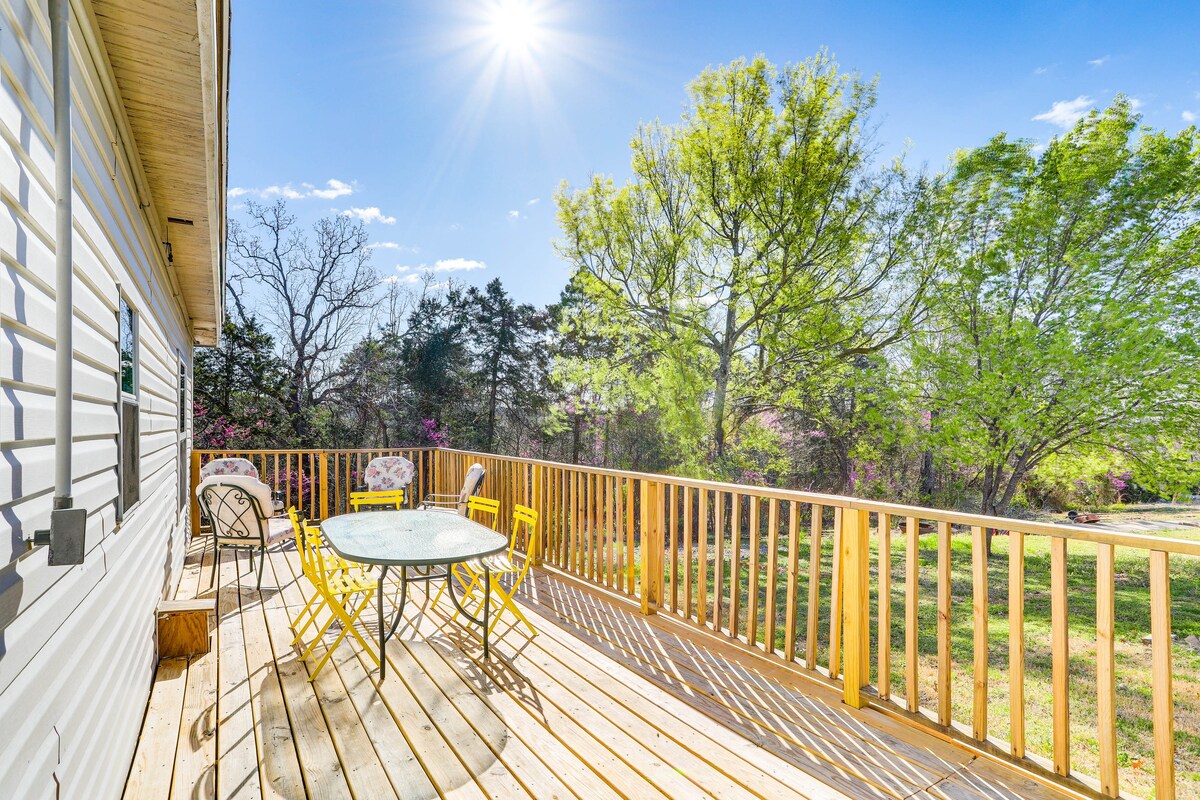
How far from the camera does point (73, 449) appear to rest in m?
1.64

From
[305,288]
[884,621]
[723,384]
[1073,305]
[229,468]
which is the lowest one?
[884,621]

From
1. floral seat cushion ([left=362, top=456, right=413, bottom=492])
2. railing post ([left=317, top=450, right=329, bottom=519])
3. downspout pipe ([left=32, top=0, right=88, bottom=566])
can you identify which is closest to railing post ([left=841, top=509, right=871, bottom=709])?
downspout pipe ([left=32, top=0, right=88, bottom=566])

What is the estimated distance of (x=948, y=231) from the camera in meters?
10.6

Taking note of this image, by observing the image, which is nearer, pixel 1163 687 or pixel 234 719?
pixel 1163 687

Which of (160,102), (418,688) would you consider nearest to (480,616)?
(418,688)

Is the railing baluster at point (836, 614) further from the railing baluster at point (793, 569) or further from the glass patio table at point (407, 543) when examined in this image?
the glass patio table at point (407, 543)

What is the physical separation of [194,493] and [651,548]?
6.10m

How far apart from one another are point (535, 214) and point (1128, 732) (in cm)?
1437

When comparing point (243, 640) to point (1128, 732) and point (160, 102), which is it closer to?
point (160, 102)

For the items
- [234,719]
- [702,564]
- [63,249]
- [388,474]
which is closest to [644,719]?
[702,564]

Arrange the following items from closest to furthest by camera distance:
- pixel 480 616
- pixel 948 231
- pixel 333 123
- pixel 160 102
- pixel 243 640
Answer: pixel 160 102, pixel 243 640, pixel 480 616, pixel 948 231, pixel 333 123

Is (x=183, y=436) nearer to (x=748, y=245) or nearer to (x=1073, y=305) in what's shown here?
(x=748, y=245)

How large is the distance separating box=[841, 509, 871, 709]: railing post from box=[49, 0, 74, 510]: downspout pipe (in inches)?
113

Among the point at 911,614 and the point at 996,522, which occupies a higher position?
the point at 996,522
